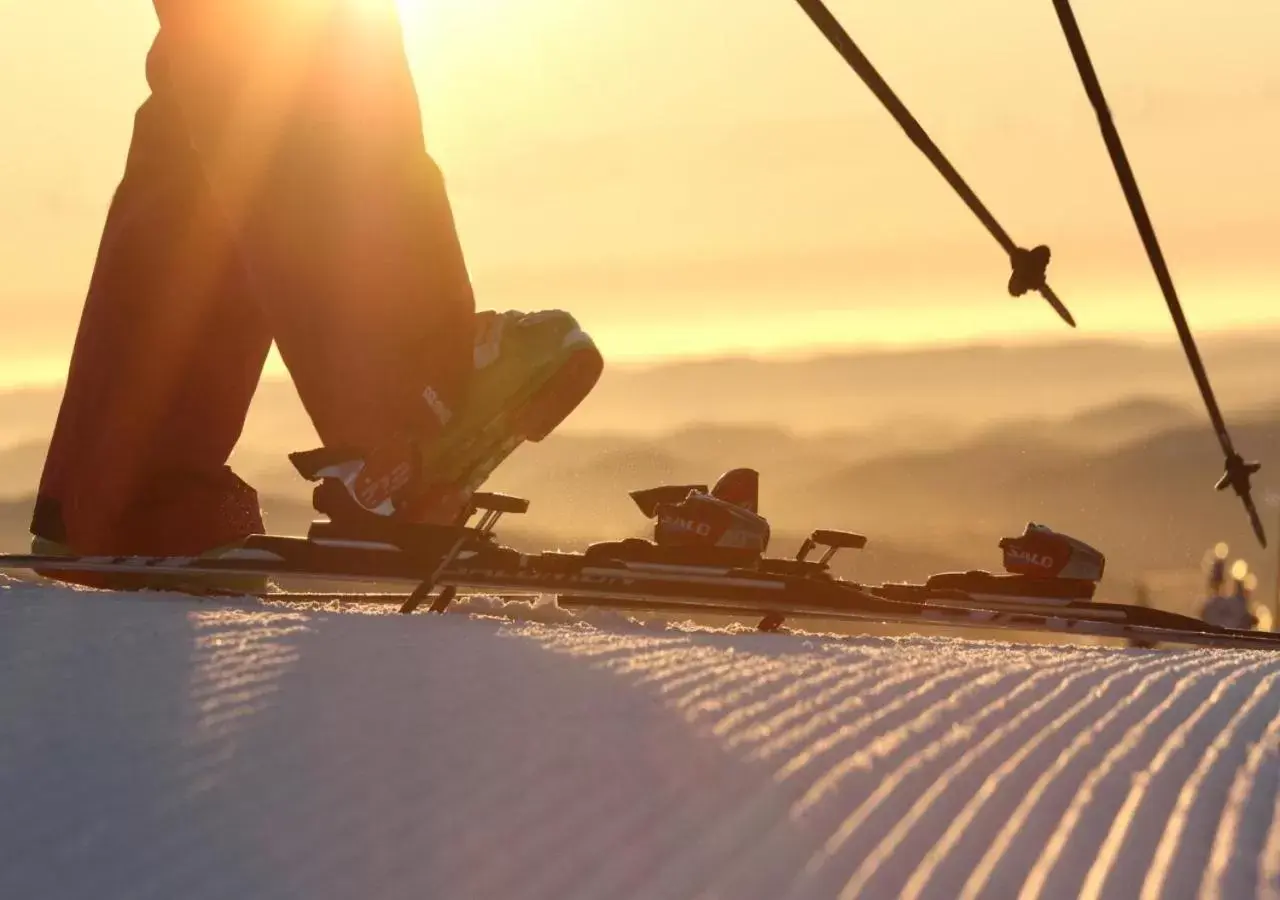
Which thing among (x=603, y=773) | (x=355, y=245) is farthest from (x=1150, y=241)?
(x=603, y=773)

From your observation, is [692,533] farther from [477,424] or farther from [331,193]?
[331,193]

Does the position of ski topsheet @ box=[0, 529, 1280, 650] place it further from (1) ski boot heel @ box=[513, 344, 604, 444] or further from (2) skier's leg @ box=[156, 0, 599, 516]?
(1) ski boot heel @ box=[513, 344, 604, 444]

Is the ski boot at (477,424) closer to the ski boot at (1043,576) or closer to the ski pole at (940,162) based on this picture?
the ski pole at (940,162)

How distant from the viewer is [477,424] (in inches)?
155

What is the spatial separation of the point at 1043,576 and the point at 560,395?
1942 mm

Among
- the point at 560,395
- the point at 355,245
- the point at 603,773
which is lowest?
the point at 603,773

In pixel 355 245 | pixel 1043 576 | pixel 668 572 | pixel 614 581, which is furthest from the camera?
pixel 1043 576

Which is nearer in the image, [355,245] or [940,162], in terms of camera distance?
[940,162]

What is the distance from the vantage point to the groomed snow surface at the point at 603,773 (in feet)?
4.49

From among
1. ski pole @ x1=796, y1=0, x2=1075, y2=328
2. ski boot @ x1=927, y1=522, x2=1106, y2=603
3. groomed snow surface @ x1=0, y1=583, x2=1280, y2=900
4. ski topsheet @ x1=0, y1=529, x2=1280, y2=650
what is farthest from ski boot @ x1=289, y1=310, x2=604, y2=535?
ski boot @ x1=927, y1=522, x2=1106, y2=603

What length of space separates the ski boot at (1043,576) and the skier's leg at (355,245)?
1.73 m

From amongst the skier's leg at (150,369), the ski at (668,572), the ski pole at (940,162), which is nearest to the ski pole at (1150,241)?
the ski pole at (940,162)

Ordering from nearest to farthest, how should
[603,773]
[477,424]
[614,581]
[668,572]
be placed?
[603,773] < [477,424] < [614,581] < [668,572]

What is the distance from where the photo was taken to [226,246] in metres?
4.85
